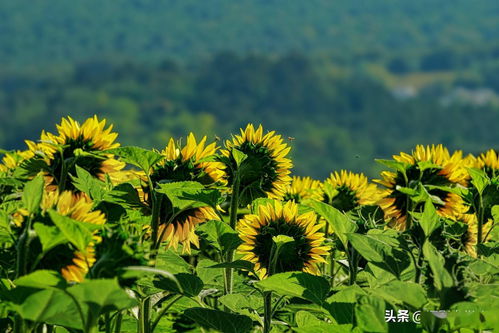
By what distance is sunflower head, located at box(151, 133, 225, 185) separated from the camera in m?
1.53

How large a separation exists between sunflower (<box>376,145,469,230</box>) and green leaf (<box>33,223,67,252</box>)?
916 millimetres

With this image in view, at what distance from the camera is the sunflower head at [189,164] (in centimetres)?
153

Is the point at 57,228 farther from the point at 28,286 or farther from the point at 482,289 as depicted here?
the point at 482,289

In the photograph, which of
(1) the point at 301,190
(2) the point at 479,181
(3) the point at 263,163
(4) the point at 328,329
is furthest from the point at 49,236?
(1) the point at 301,190

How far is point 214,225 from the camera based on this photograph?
4.83 ft

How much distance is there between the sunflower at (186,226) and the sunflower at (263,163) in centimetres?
13

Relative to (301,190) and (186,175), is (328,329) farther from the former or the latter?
(301,190)

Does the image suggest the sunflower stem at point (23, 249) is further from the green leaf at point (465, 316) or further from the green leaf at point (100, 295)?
the green leaf at point (465, 316)

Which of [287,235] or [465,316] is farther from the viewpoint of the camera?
[287,235]

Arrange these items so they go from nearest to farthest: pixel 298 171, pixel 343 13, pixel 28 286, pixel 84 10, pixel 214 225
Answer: pixel 28 286 → pixel 214 225 → pixel 298 171 → pixel 84 10 → pixel 343 13

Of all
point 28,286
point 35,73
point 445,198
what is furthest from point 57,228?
point 35,73

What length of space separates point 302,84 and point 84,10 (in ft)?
141

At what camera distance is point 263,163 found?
173cm

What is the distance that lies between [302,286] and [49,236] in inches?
16.4
